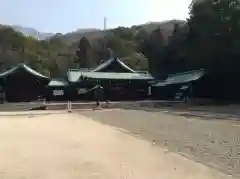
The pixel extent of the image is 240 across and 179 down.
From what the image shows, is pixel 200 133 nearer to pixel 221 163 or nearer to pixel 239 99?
pixel 221 163

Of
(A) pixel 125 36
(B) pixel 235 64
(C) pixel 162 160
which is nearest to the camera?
(C) pixel 162 160

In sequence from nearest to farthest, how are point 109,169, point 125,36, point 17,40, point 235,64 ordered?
point 109,169 < point 235,64 < point 17,40 < point 125,36

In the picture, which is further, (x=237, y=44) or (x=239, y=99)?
(x=239, y=99)

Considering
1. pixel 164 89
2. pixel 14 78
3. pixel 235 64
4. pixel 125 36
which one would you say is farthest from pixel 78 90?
pixel 125 36

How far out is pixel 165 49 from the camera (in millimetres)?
56750

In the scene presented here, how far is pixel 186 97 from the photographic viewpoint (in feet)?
129

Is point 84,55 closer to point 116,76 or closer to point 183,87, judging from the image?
point 116,76

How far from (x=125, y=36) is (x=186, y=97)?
51.9 meters

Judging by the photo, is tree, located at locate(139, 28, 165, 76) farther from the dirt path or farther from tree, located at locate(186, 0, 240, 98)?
the dirt path

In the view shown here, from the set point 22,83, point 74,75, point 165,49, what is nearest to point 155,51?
point 165,49

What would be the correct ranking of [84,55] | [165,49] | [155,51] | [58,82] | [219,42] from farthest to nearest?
[84,55] → [155,51] → [165,49] → [58,82] → [219,42]

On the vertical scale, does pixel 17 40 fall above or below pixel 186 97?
above

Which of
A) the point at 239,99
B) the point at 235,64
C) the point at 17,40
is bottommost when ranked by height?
the point at 239,99

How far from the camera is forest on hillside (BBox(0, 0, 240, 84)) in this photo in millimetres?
35562
